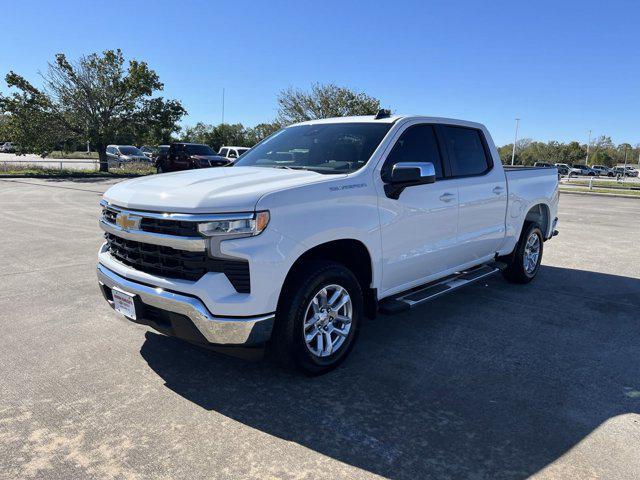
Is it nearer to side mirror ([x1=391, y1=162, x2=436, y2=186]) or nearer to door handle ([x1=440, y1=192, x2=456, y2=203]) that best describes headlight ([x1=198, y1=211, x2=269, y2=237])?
side mirror ([x1=391, y1=162, x2=436, y2=186])

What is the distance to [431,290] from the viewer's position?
471 centimetres

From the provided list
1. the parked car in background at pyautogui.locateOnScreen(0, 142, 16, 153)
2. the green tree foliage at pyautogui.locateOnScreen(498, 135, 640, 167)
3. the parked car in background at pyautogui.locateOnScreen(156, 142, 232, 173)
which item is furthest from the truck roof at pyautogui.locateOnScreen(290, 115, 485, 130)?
the green tree foliage at pyautogui.locateOnScreen(498, 135, 640, 167)

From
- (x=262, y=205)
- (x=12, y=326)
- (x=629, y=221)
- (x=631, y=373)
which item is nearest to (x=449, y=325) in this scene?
(x=631, y=373)

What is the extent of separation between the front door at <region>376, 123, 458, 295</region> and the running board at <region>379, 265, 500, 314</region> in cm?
10

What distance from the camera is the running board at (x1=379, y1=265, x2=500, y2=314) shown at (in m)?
4.15

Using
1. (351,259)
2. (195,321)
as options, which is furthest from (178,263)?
(351,259)

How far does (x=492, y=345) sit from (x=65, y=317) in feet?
13.1

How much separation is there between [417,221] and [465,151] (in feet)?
4.66

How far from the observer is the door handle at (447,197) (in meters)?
4.62

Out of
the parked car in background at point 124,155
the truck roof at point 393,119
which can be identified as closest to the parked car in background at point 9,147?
the parked car in background at point 124,155

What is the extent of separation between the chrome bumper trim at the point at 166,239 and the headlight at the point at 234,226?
0.08m

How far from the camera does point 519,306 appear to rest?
5.60 m

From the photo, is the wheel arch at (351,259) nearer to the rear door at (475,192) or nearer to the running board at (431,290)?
the running board at (431,290)

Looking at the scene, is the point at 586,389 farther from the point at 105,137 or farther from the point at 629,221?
the point at 105,137
